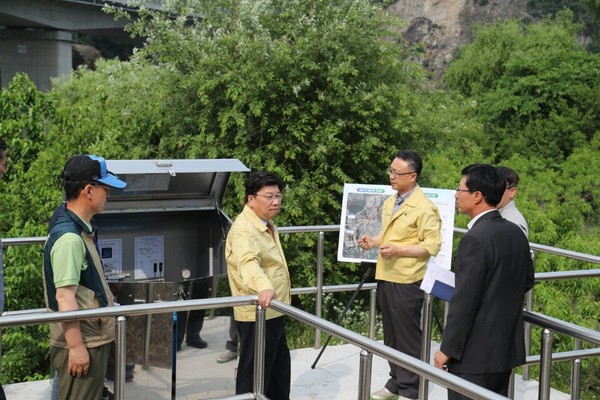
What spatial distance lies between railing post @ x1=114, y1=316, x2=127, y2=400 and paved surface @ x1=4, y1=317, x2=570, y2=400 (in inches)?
18.5

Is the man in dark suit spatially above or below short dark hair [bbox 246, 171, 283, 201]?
below

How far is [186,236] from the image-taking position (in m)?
6.93

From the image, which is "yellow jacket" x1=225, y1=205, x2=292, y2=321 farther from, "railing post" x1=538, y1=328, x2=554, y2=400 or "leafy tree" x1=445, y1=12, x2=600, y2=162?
"leafy tree" x1=445, y1=12, x2=600, y2=162

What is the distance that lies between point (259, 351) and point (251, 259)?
1.99ft

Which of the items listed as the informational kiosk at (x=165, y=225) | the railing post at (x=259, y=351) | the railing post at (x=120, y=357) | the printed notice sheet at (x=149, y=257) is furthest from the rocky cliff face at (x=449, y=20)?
the railing post at (x=120, y=357)

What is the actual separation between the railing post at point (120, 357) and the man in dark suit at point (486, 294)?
1.61m

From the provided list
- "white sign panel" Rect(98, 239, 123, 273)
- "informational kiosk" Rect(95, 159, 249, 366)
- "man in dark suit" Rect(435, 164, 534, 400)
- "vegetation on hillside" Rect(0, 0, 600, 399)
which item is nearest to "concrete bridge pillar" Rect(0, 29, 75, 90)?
"vegetation on hillside" Rect(0, 0, 600, 399)

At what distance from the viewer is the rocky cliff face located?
6362cm

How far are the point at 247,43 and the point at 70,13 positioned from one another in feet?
104

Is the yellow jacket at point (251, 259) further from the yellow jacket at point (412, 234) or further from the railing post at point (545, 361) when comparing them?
the railing post at point (545, 361)

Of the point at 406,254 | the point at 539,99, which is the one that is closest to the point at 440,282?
the point at 406,254

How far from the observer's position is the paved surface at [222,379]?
4828mm

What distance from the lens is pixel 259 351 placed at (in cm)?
449

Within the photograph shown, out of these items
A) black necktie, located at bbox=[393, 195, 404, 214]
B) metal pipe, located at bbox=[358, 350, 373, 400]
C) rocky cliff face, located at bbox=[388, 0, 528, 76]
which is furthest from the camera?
rocky cliff face, located at bbox=[388, 0, 528, 76]
